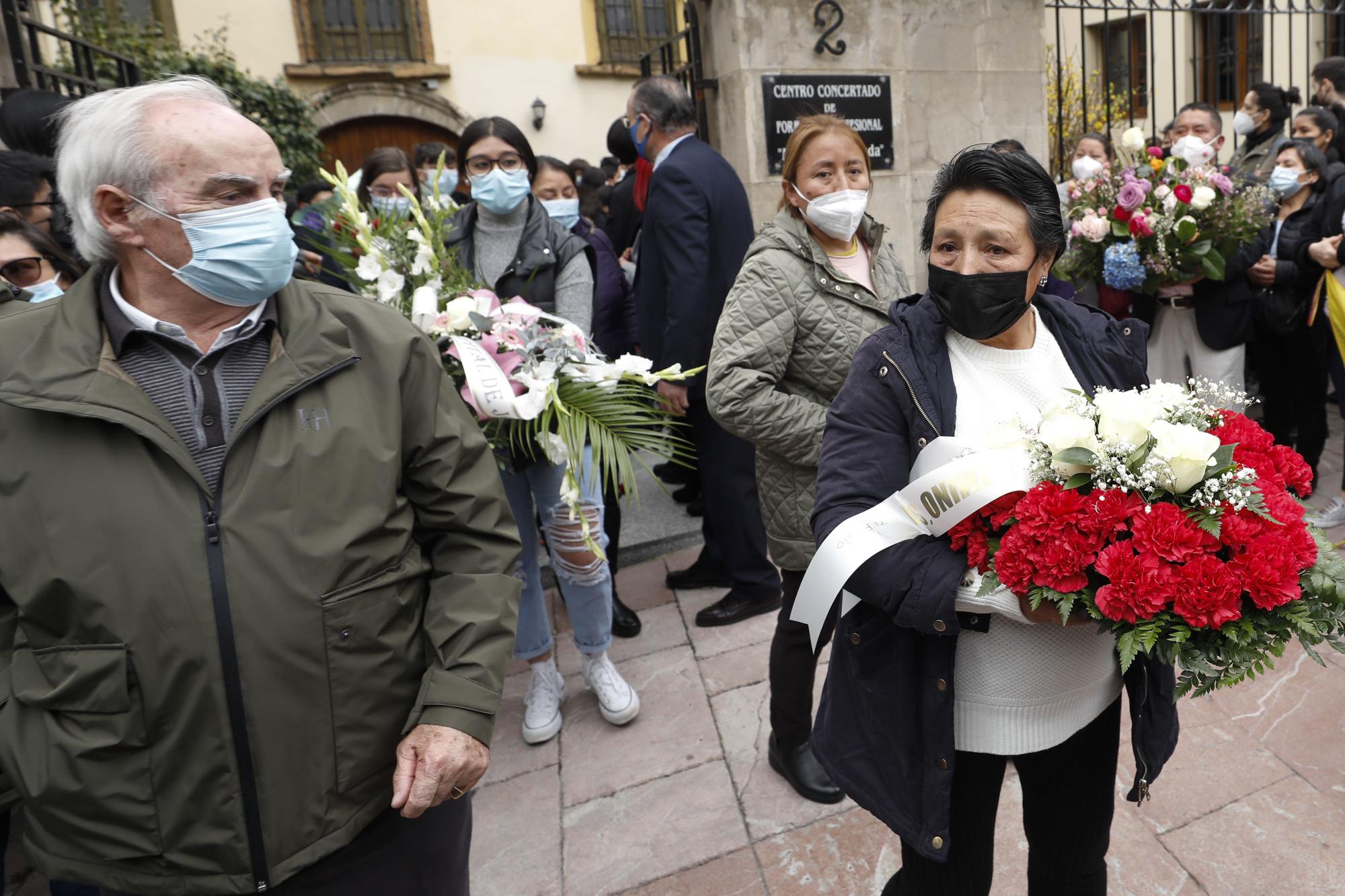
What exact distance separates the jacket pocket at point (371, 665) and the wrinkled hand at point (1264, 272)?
485cm

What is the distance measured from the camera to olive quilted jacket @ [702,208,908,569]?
8.68 feet

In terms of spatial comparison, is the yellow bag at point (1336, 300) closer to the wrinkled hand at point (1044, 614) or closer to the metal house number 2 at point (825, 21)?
the metal house number 2 at point (825, 21)

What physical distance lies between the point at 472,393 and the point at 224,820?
1.37m

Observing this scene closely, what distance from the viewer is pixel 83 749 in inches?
59.1

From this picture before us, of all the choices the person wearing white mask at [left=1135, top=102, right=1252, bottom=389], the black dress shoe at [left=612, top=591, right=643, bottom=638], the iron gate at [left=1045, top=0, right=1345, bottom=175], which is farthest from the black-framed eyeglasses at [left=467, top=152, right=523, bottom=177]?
the iron gate at [left=1045, top=0, right=1345, bottom=175]

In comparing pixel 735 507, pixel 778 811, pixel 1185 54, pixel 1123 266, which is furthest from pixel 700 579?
pixel 1185 54

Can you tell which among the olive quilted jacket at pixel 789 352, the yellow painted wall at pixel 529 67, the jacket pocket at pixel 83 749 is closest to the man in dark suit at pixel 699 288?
the olive quilted jacket at pixel 789 352

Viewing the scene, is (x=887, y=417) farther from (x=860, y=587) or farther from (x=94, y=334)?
A: (x=94, y=334)

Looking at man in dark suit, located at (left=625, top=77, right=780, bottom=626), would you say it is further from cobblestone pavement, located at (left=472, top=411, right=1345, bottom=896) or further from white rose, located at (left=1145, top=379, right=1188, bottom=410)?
white rose, located at (left=1145, top=379, right=1188, bottom=410)

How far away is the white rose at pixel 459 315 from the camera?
9.04ft

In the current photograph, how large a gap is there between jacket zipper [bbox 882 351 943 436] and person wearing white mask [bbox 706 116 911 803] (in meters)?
0.80

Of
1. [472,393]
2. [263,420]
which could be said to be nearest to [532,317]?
[472,393]

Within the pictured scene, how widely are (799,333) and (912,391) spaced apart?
37.3 inches

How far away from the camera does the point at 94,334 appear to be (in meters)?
1.54
